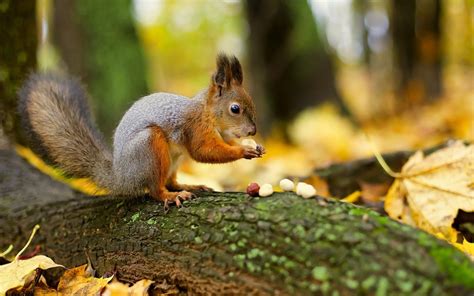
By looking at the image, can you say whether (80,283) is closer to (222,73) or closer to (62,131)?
(62,131)

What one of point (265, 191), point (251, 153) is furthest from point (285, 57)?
point (265, 191)

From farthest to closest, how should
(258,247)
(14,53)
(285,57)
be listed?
(285,57)
(14,53)
(258,247)

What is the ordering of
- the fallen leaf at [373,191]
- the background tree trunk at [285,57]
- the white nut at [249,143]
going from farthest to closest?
the background tree trunk at [285,57] < the fallen leaf at [373,191] < the white nut at [249,143]

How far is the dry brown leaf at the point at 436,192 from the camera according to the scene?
6.08ft

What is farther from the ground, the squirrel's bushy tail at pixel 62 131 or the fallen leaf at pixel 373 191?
the fallen leaf at pixel 373 191

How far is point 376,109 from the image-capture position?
847cm

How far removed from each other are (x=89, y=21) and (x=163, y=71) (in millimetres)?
15452

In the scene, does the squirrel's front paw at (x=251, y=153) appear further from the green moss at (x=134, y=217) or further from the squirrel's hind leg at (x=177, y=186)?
the green moss at (x=134, y=217)

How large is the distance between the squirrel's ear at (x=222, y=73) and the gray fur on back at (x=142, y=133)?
124mm

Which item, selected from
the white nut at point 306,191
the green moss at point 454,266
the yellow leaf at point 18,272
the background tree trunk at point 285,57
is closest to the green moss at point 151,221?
the yellow leaf at point 18,272

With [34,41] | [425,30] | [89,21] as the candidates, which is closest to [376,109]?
[425,30]

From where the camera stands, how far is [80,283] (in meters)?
1.73

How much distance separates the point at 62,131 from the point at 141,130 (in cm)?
39

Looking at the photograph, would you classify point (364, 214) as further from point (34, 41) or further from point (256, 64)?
point (256, 64)
